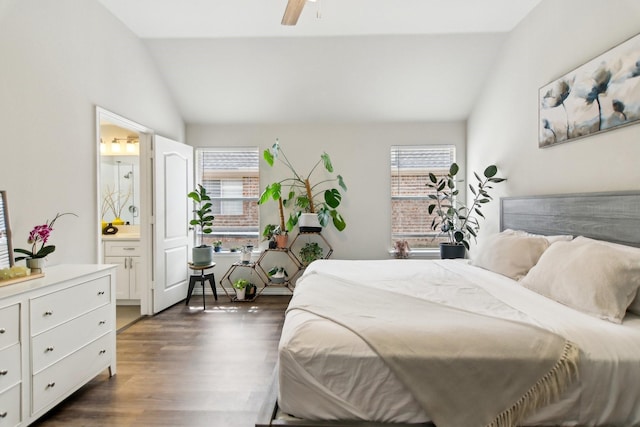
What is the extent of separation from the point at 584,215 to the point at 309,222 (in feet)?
8.67

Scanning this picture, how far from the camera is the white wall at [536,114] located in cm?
209

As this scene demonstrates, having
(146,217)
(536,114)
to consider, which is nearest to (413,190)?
(536,114)

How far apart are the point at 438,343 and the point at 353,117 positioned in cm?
354

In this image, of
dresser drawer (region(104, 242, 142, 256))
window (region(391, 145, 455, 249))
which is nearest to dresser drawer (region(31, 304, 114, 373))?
dresser drawer (region(104, 242, 142, 256))

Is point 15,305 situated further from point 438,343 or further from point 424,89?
point 424,89

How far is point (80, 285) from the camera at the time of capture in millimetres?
2041

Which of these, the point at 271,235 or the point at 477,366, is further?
the point at 271,235

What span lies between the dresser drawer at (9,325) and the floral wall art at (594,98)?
3.65 m

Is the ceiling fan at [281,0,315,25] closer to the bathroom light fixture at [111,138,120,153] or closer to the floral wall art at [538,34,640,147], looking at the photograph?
the floral wall art at [538,34,640,147]

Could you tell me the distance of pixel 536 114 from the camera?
2.93 metres

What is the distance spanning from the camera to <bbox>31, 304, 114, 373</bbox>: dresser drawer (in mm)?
1753

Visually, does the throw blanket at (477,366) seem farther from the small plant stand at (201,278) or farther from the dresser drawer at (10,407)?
the small plant stand at (201,278)

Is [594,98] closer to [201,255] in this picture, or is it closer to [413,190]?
[413,190]

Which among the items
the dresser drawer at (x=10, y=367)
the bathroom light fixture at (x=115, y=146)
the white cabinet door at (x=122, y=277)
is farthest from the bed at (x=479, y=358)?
the bathroom light fixture at (x=115, y=146)
